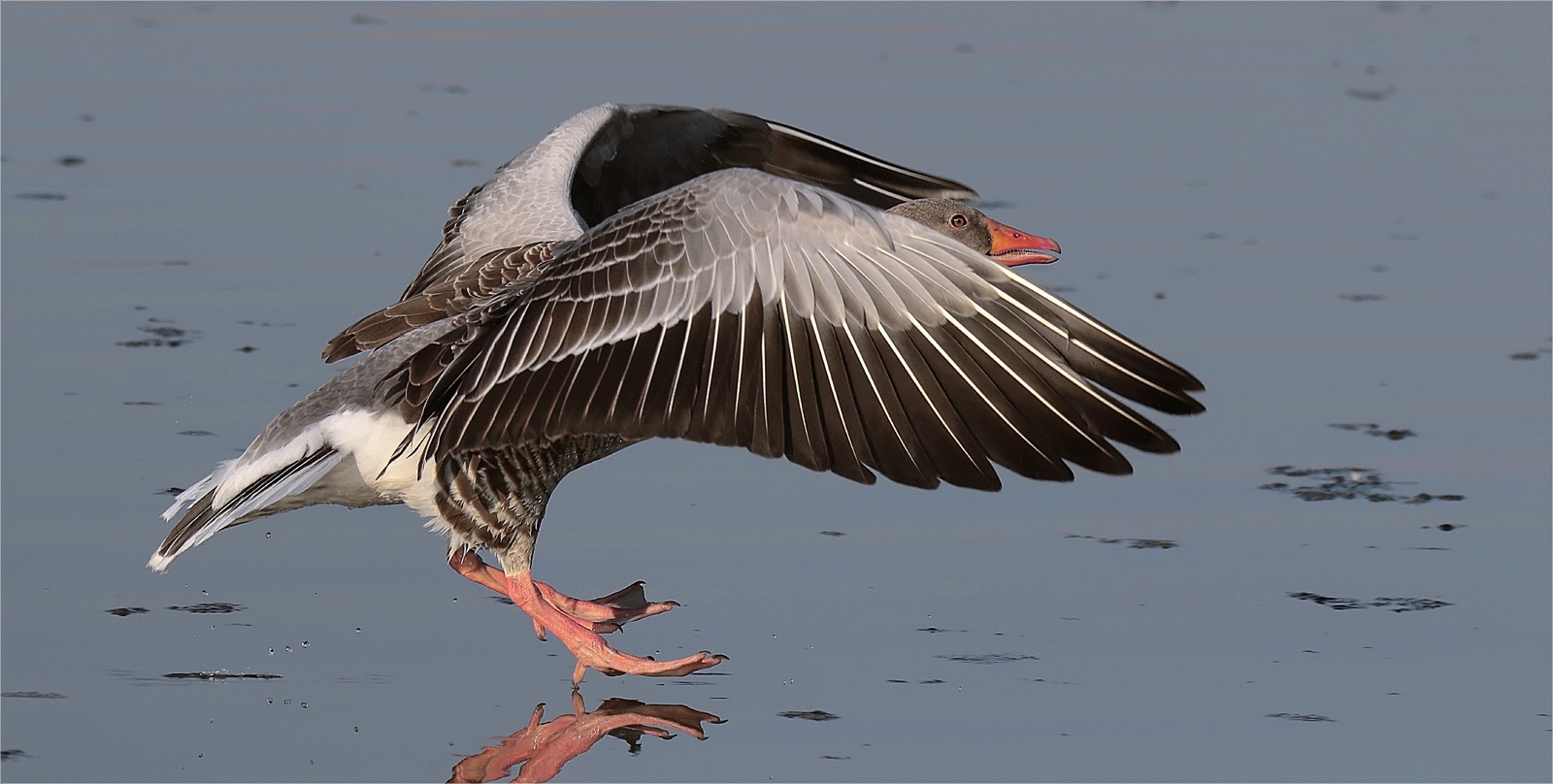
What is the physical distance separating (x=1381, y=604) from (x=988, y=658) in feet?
4.22

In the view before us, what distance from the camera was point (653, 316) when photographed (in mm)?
5316

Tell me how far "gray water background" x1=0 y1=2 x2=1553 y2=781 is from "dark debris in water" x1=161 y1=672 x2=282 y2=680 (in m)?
0.04

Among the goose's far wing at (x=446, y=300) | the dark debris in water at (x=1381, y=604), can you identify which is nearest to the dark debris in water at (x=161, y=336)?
the goose's far wing at (x=446, y=300)

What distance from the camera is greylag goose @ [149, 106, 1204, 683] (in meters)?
4.91

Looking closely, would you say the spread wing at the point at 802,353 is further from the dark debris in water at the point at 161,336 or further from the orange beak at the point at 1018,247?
the dark debris in water at the point at 161,336

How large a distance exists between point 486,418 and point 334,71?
31.5 feet

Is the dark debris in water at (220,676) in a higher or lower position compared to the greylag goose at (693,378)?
lower

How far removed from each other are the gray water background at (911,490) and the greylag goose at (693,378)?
405 millimetres

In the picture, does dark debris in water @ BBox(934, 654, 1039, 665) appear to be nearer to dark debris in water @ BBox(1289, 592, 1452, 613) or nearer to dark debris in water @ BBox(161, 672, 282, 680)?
dark debris in water @ BBox(1289, 592, 1452, 613)

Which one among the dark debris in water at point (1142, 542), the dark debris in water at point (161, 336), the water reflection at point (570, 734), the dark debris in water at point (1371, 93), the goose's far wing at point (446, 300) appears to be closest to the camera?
the water reflection at point (570, 734)

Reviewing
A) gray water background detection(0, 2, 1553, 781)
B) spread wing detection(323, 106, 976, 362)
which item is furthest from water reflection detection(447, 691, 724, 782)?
spread wing detection(323, 106, 976, 362)

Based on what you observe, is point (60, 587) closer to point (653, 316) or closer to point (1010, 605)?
point (653, 316)

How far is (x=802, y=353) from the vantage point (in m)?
5.14

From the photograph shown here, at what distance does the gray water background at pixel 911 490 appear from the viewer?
5500 mm
